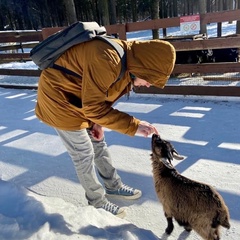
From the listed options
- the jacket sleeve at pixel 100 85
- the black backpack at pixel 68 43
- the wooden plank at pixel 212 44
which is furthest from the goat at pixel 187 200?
the wooden plank at pixel 212 44

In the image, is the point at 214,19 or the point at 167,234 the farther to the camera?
the point at 214,19

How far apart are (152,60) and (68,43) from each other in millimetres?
486

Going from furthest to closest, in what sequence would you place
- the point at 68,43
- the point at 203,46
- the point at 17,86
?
the point at 17,86 < the point at 203,46 < the point at 68,43

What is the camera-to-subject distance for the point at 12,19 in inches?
1038

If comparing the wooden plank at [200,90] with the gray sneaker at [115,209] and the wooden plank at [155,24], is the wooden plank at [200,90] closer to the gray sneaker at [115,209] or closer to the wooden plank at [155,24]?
the wooden plank at [155,24]

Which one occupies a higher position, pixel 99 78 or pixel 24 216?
pixel 99 78

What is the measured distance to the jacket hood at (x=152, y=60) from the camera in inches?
58.8

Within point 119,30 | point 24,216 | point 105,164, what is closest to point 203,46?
point 119,30

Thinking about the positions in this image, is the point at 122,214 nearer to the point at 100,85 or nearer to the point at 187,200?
the point at 187,200

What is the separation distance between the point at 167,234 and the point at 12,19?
2872 centimetres

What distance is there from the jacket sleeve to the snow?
709mm

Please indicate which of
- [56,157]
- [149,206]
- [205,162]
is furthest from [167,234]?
[56,157]

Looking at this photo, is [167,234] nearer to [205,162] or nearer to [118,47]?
[205,162]

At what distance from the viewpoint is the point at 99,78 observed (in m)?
1.45
